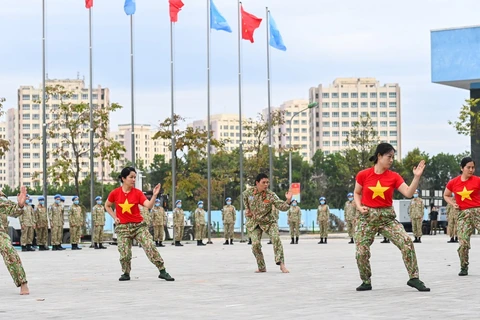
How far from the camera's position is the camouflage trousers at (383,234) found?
13.4 meters

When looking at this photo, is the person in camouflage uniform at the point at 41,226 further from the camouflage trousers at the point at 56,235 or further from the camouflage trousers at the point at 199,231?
the camouflage trousers at the point at 199,231

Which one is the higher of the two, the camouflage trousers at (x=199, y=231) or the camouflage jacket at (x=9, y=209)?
the camouflage jacket at (x=9, y=209)

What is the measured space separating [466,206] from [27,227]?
70.2 ft

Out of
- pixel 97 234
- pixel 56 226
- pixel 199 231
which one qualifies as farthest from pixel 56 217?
pixel 199 231

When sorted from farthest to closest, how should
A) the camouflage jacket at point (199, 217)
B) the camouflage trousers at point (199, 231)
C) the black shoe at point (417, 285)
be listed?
the camouflage jacket at point (199, 217) < the camouflage trousers at point (199, 231) < the black shoe at point (417, 285)

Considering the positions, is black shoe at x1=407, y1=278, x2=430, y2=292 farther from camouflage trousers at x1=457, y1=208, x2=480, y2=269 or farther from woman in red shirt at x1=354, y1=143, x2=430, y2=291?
camouflage trousers at x1=457, y1=208, x2=480, y2=269

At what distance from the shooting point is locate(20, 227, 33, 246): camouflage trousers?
34688 millimetres

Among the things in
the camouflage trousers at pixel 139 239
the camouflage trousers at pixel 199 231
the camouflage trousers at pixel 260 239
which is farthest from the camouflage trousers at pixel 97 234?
the camouflage trousers at pixel 139 239

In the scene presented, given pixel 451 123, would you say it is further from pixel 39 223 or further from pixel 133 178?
pixel 133 178

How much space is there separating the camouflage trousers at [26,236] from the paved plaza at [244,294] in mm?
14594

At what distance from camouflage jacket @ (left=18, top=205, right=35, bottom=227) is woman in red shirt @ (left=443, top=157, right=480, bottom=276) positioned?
20961 mm

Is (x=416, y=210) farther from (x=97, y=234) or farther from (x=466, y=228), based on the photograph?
(x=466, y=228)

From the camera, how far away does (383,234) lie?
13.5 meters

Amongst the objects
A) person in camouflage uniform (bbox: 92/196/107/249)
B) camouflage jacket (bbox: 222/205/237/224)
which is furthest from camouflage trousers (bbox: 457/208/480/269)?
camouflage jacket (bbox: 222/205/237/224)
